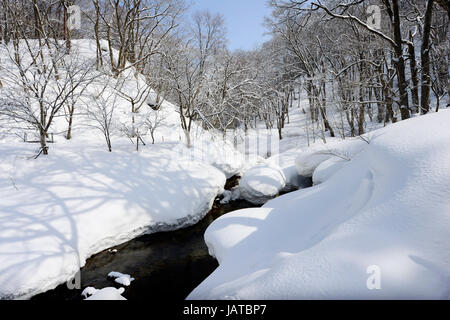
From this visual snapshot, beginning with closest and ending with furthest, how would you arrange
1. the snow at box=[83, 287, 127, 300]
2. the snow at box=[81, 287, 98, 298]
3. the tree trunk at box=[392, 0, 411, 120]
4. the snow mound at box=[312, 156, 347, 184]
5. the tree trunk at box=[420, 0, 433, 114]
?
the snow at box=[83, 287, 127, 300], the snow at box=[81, 287, 98, 298], the tree trunk at box=[420, 0, 433, 114], the tree trunk at box=[392, 0, 411, 120], the snow mound at box=[312, 156, 347, 184]

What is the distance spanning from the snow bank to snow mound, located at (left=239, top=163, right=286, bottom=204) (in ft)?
3.60

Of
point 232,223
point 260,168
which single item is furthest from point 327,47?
point 232,223

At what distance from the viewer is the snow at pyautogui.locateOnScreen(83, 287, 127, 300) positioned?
4.05 meters

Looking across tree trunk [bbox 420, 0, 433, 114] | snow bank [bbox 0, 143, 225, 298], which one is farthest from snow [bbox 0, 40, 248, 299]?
tree trunk [bbox 420, 0, 433, 114]

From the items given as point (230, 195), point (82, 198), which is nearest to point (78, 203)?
point (82, 198)

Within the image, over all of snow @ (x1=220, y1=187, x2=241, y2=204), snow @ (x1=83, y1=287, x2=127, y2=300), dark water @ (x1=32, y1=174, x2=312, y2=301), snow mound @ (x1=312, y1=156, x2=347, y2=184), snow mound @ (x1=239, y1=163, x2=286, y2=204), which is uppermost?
snow mound @ (x1=312, y1=156, x2=347, y2=184)

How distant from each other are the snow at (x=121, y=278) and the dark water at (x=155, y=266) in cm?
8

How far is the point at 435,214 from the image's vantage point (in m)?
2.20

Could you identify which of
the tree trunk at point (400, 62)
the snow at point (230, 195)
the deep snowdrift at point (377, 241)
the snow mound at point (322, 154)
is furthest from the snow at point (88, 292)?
the tree trunk at point (400, 62)

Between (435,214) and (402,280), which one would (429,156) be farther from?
(402,280)

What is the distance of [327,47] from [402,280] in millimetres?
20388

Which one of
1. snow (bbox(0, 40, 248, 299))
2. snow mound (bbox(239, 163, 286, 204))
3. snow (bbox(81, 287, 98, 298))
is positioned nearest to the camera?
snow (bbox(81, 287, 98, 298))

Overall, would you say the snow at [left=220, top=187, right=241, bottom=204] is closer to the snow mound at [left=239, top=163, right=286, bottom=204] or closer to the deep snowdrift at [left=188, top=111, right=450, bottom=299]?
the snow mound at [left=239, top=163, right=286, bottom=204]
